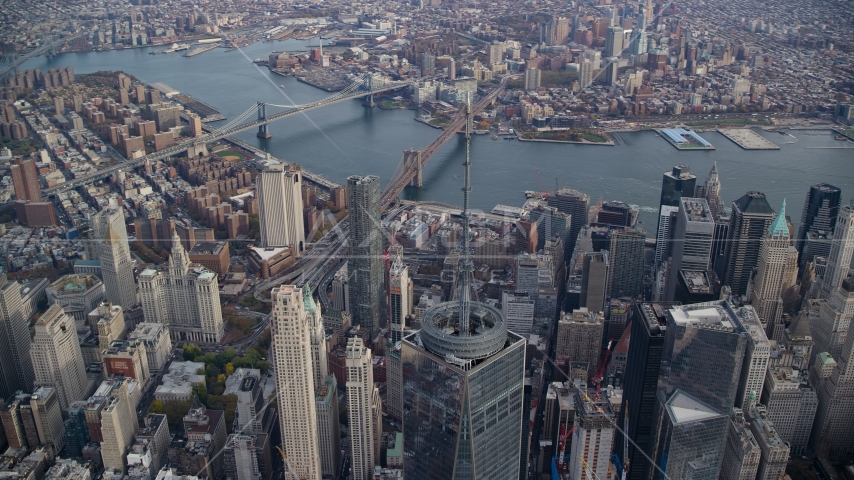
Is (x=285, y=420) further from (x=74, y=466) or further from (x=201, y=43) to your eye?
(x=201, y=43)

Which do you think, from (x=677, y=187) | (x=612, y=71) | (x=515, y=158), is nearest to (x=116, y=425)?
(x=677, y=187)

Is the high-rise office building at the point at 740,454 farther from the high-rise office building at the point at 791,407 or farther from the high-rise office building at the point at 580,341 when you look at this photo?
the high-rise office building at the point at 580,341

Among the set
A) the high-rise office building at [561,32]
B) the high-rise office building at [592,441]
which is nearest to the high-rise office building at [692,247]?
the high-rise office building at [592,441]

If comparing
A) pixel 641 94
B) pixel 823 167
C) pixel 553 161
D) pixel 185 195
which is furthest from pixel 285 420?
pixel 641 94

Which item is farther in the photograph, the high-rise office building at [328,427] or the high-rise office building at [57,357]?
the high-rise office building at [57,357]

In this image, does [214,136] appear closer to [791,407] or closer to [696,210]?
[696,210]

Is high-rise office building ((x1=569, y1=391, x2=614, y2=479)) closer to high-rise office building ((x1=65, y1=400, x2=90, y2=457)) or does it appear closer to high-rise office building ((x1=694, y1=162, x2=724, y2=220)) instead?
high-rise office building ((x1=65, y1=400, x2=90, y2=457))
